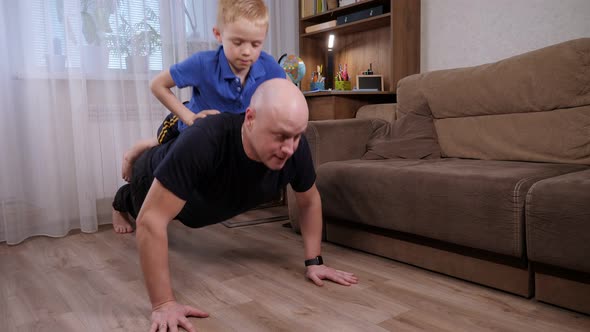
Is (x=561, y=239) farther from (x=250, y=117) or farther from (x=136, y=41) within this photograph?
(x=136, y=41)

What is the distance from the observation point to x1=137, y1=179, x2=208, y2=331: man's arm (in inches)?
54.3

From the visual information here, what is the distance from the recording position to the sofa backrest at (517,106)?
→ 1913 mm

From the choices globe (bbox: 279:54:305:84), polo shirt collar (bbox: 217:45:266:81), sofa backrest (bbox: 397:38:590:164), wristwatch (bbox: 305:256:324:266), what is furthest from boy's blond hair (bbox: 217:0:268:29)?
globe (bbox: 279:54:305:84)

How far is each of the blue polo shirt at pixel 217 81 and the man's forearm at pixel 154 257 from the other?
0.62m

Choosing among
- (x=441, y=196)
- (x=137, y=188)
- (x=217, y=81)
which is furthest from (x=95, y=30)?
(x=441, y=196)

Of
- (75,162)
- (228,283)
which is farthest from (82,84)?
(228,283)

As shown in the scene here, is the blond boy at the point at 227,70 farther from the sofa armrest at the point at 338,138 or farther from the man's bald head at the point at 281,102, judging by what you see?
the sofa armrest at the point at 338,138

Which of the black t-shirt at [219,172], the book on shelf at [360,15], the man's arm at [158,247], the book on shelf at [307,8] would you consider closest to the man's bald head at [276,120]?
the black t-shirt at [219,172]

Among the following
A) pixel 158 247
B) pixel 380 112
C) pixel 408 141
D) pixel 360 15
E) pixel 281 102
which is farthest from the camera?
pixel 360 15

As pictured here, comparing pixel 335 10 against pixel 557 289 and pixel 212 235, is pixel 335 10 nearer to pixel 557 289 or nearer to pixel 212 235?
pixel 212 235

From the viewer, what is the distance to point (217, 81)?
1.79 metres

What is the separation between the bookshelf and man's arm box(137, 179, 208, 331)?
194cm

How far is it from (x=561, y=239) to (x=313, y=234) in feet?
2.76

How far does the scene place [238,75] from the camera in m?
1.80
